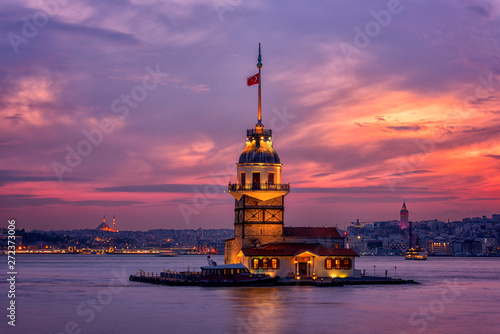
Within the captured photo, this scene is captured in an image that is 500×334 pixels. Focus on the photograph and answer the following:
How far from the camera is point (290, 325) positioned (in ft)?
164

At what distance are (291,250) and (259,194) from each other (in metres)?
6.69

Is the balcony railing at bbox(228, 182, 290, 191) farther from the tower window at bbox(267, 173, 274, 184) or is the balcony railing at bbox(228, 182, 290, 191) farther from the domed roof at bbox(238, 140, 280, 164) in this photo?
the domed roof at bbox(238, 140, 280, 164)

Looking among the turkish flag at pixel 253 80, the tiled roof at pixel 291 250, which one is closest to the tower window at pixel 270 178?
the tiled roof at pixel 291 250

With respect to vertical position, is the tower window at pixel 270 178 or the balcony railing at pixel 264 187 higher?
the tower window at pixel 270 178

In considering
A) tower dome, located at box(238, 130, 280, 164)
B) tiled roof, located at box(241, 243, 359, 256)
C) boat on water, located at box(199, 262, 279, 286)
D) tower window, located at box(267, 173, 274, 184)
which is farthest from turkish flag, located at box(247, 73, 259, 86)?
boat on water, located at box(199, 262, 279, 286)

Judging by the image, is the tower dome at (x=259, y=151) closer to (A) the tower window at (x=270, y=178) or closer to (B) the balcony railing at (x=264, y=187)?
(A) the tower window at (x=270, y=178)

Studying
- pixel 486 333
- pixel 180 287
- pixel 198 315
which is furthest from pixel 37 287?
pixel 486 333

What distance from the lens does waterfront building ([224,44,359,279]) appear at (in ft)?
257

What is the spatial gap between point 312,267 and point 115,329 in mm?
32911

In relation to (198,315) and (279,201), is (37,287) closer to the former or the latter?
(279,201)

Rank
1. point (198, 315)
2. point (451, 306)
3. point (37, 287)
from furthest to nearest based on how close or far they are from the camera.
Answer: point (37, 287) < point (451, 306) < point (198, 315)

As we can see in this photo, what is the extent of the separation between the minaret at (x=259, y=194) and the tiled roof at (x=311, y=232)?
1688mm

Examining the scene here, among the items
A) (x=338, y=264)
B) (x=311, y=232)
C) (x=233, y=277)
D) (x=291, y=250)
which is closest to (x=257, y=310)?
(x=233, y=277)

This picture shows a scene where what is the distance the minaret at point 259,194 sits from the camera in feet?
266
